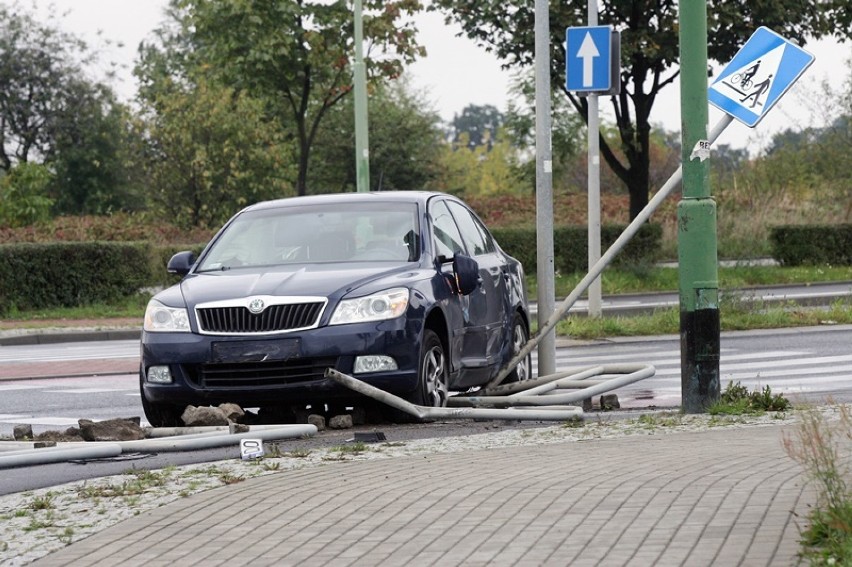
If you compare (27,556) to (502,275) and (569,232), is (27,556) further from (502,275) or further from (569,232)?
(569,232)

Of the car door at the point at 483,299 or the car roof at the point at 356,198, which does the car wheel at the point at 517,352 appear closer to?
the car door at the point at 483,299

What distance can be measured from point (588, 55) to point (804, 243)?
21.1 meters

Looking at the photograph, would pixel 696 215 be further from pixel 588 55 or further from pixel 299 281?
pixel 588 55

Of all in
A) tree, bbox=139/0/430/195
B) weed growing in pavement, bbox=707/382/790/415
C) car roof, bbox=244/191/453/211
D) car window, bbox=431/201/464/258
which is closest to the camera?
weed growing in pavement, bbox=707/382/790/415

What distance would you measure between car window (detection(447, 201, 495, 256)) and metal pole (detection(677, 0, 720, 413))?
234 cm

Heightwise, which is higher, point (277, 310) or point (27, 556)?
point (277, 310)

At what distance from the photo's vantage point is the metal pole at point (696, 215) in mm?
10453

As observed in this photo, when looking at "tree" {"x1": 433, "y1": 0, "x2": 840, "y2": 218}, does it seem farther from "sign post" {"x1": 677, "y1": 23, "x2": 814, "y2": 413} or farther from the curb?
"sign post" {"x1": 677, "y1": 23, "x2": 814, "y2": 413}

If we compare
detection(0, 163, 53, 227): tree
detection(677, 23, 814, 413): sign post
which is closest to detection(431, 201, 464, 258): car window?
detection(677, 23, 814, 413): sign post

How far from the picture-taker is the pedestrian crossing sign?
11.2 m

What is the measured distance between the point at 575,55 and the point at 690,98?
6.24m

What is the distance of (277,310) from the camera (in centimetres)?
1047

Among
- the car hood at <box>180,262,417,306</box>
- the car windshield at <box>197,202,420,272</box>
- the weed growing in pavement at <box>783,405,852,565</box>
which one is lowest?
the weed growing in pavement at <box>783,405,852,565</box>

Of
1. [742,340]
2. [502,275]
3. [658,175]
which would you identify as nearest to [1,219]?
[742,340]
